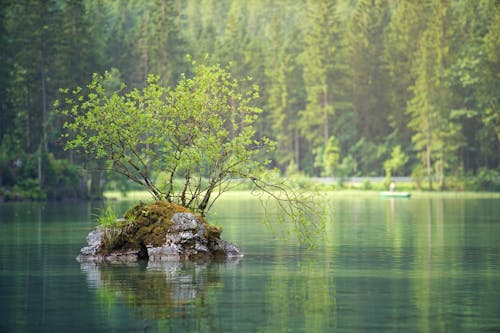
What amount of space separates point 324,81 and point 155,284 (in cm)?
11693

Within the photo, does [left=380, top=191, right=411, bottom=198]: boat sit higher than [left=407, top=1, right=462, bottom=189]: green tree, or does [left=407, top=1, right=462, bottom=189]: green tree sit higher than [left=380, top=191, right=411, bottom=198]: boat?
[left=407, top=1, right=462, bottom=189]: green tree

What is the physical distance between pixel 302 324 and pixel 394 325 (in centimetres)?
170

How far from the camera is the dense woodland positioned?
94.6m

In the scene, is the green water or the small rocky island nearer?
the green water

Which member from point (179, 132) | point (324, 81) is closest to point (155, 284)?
point (179, 132)

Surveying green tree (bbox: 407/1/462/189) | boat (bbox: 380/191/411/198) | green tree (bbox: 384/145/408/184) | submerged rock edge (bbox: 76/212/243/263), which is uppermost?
green tree (bbox: 407/1/462/189)

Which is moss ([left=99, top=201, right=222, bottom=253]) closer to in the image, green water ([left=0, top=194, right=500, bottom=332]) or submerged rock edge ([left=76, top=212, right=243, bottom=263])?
submerged rock edge ([left=76, top=212, right=243, bottom=263])

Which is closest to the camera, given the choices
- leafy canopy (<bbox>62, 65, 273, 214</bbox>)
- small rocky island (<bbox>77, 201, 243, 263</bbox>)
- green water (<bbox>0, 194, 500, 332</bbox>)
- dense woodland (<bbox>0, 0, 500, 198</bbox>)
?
green water (<bbox>0, 194, 500, 332</bbox>)

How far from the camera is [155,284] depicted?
26531 millimetres

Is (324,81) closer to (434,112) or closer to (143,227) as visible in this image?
(434,112)

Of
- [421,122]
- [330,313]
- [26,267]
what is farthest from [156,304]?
[421,122]

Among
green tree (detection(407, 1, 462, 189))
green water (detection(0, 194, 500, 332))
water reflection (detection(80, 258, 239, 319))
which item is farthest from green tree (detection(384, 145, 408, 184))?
water reflection (detection(80, 258, 239, 319))

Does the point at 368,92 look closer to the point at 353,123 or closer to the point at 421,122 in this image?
the point at 353,123

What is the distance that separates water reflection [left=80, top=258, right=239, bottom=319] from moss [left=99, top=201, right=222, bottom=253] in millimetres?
1256
